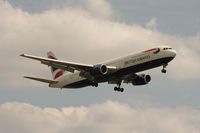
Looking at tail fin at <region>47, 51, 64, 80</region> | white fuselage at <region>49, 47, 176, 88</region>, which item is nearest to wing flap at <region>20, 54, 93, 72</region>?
white fuselage at <region>49, 47, 176, 88</region>

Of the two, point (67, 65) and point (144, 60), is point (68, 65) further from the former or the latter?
point (144, 60)

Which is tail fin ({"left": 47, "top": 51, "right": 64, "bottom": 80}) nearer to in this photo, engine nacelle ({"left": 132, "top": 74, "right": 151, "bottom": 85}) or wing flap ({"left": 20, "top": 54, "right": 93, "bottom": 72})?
engine nacelle ({"left": 132, "top": 74, "right": 151, "bottom": 85})

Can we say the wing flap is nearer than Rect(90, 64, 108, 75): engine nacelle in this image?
No

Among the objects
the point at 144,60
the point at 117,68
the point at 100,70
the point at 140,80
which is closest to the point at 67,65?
the point at 100,70

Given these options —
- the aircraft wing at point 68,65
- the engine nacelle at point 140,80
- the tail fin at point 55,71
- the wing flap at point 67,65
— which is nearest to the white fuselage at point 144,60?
the aircraft wing at point 68,65

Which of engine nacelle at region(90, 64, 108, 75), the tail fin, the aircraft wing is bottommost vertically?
engine nacelle at region(90, 64, 108, 75)

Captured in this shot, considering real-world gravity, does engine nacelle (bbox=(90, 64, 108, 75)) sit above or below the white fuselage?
below

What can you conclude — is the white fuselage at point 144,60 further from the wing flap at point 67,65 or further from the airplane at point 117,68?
the wing flap at point 67,65

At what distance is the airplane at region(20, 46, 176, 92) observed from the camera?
93625 mm

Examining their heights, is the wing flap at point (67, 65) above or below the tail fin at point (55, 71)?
below

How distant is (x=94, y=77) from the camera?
322 feet

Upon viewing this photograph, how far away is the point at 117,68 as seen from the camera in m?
96.1

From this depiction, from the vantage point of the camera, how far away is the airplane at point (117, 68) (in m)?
93.6

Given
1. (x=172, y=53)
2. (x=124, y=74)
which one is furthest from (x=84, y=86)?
(x=172, y=53)
